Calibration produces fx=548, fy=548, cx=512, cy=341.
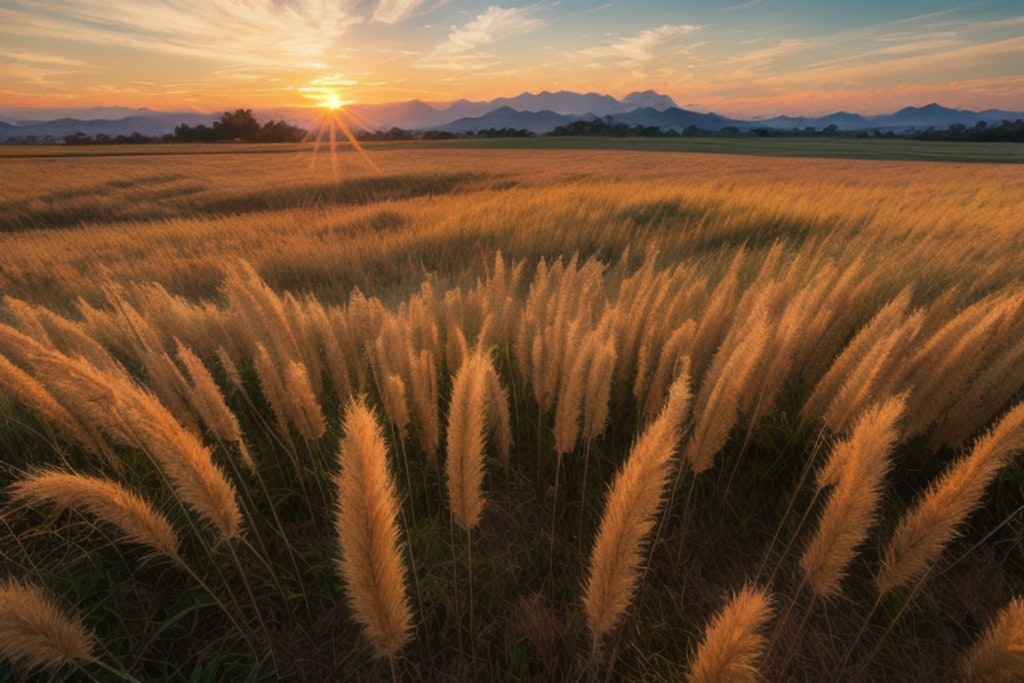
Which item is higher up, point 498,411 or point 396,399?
point 396,399

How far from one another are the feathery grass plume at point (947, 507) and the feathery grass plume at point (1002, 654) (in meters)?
0.14

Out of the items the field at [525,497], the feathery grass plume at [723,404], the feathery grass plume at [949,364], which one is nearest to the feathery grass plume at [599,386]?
the field at [525,497]

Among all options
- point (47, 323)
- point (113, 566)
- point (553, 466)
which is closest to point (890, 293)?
point (553, 466)

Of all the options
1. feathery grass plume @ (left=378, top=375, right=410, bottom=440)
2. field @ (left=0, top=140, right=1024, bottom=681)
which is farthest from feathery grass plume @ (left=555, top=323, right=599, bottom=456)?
feathery grass plume @ (left=378, top=375, right=410, bottom=440)

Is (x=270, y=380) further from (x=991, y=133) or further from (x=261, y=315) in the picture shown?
(x=991, y=133)

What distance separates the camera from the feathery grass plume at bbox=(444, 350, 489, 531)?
44.6 inches

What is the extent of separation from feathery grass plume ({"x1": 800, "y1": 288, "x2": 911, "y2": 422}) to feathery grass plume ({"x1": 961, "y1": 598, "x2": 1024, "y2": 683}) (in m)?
0.89

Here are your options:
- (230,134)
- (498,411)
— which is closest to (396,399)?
(498,411)

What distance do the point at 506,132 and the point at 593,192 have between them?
202ft

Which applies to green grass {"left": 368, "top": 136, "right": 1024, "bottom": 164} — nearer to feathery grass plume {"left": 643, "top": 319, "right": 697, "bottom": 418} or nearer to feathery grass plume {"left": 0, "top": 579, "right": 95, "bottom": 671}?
feathery grass plume {"left": 643, "top": 319, "right": 697, "bottom": 418}

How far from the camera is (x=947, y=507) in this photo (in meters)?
1.04

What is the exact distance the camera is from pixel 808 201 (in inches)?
360

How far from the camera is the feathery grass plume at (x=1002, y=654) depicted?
→ 2.95 feet

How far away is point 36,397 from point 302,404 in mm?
787
